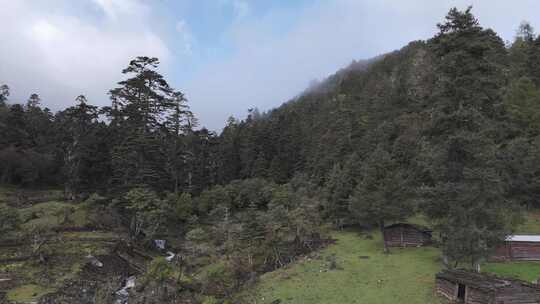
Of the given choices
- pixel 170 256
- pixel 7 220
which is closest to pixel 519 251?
pixel 170 256

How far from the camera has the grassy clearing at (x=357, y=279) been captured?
19.2 m

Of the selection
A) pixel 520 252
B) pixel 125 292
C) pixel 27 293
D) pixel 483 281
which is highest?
pixel 483 281

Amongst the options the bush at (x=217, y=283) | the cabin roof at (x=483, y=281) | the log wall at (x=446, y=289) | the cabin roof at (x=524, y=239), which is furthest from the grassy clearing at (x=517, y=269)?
the bush at (x=217, y=283)

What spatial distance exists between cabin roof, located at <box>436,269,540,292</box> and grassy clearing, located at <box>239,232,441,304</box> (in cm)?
155

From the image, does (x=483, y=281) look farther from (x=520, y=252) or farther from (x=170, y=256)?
(x=170, y=256)

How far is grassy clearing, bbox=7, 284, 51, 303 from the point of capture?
74.8ft

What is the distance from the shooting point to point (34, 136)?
6353 centimetres

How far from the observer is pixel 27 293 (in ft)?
78.0

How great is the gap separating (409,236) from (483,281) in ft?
51.4

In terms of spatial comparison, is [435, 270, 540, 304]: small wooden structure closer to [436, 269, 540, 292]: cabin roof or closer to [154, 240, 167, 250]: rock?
[436, 269, 540, 292]: cabin roof

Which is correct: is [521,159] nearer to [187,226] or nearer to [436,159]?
[436,159]

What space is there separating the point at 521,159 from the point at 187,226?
38247mm

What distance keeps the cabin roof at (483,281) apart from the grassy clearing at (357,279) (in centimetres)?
155

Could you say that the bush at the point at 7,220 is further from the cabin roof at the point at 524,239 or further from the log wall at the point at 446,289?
the cabin roof at the point at 524,239
